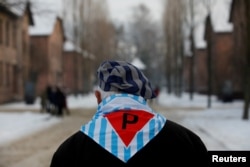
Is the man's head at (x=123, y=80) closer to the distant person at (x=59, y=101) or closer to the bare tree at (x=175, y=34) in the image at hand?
the distant person at (x=59, y=101)

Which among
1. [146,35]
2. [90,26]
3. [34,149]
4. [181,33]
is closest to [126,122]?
[34,149]

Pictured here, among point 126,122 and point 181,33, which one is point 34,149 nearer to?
point 126,122

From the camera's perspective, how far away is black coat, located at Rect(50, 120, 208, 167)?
2619mm

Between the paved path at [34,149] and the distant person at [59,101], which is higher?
the paved path at [34,149]

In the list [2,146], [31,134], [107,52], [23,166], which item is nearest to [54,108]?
[31,134]

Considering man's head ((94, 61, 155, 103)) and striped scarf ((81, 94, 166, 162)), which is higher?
man's head ((94, 61, 155, 103))

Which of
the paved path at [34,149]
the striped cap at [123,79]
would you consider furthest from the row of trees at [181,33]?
the striped cap at [123,79]

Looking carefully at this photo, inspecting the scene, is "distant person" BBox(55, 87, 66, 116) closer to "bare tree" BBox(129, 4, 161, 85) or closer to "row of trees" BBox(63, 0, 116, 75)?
"row of trees" BBox(63, 0, 116, 75)

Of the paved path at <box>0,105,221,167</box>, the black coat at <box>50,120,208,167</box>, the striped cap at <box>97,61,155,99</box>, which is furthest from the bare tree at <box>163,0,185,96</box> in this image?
the black coat at <box>50,120,208,167</box>

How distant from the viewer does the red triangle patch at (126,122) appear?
264 cm

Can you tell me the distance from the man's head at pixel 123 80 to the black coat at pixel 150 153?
0.24 meters

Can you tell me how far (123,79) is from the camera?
2801 millimetres

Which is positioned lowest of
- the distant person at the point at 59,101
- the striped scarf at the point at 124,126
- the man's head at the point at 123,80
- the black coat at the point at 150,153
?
the distant person at the point at 59,101

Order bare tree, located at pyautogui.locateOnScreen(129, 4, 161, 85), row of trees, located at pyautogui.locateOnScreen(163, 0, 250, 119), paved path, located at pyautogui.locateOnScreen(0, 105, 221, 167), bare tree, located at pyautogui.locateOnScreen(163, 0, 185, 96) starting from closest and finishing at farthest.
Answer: paved path, located at pyautogui.locateOnScreen(0, 105, 221, 167), row of trees, located at pyautogui.locateOnScreen(163, 0, 250, 119), bare tree, located at pyautogui.locateOnScreen(163, 0, 185, 96), bare tree, located at pyautogui.locateOnScreen(129, 4, 161, 85)
